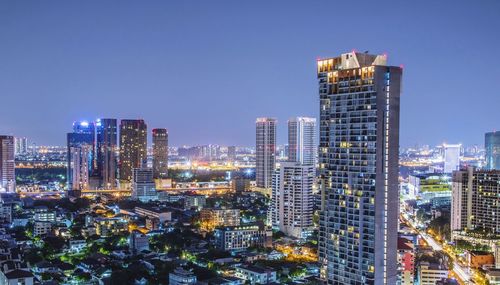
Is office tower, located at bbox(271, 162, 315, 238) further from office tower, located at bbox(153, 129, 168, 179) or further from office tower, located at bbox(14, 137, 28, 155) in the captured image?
office tower, located at bbox(14, 137, 28, 155)

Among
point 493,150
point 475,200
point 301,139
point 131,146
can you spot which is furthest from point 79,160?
point 493,150

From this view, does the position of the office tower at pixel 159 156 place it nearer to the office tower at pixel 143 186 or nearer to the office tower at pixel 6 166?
the office tower at pixel 143 186

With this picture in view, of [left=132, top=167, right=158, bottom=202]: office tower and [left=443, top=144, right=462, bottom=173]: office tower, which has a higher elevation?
[left=443, top=144, right=462, bottom=173]: office tower

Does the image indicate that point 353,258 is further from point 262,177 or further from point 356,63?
point 262,177

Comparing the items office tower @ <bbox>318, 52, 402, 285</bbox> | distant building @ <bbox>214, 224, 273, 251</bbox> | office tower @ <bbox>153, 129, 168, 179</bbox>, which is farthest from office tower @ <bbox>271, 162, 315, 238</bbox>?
office tower @ <bbox>153, 129, 168, 179</bbox>

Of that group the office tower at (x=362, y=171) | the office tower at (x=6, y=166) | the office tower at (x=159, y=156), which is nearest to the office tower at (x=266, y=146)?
the office tower at (x=159, y=156)

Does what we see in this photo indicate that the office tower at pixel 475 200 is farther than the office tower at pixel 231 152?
No
